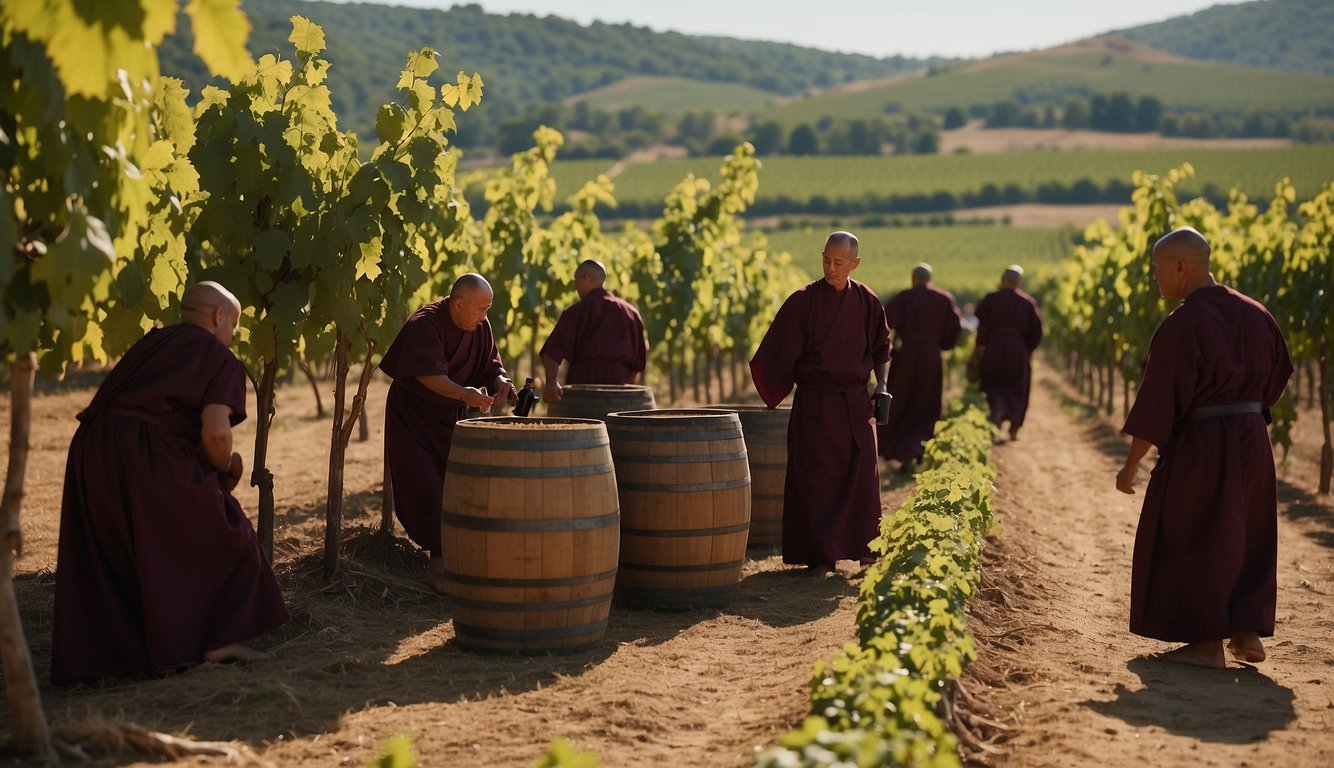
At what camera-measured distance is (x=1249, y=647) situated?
668 centimetres

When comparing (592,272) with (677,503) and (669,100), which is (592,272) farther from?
(669,100)

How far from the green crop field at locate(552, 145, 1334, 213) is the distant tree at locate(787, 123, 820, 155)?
680 centimetres

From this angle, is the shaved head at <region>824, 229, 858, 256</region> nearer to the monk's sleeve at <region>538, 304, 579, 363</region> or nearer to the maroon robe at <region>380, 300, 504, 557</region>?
the maroon robe at <region>380, 300, 504, 557</region>

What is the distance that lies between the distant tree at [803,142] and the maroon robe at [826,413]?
376ft

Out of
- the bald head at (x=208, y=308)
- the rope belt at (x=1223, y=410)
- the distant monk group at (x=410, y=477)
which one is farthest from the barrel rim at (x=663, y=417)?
the rope belt at (x=1223, y=410)

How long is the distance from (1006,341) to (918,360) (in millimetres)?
2935

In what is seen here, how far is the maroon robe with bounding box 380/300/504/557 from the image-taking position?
26.2 ft

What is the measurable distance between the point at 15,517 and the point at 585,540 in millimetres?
2485

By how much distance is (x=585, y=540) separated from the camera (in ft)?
21.0

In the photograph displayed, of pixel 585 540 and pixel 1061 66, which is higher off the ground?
pixel 1061 66

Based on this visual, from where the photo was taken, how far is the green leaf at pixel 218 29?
3.21m

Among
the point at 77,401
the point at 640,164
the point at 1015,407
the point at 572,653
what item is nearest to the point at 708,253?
Result: the point at 1015,407

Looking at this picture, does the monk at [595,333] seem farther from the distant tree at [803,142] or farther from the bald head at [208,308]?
the distant tree at [803,142]

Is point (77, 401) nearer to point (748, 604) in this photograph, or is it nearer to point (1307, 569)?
point (748, 604)
